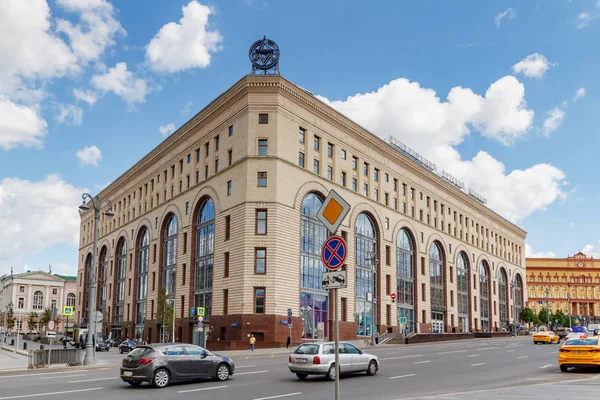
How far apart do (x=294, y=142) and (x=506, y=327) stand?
68.8 m

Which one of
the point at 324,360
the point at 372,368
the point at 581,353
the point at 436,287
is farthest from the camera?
the point at 436,287

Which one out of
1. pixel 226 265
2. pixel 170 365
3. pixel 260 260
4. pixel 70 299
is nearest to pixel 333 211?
pixel 170 365

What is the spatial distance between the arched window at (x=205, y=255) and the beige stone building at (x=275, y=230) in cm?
25

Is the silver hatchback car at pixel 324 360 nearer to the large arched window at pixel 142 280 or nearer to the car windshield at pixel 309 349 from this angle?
the car windshield at pixel 309 349

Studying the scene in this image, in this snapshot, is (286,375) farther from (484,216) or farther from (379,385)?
(484,216)

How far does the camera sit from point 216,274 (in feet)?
186

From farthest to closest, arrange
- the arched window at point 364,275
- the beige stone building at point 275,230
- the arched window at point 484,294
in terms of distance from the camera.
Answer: the arched window at point 484,294
the arched window at point 364,275
the beige stone building at point 275,230

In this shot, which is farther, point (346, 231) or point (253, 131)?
point (346, 231)

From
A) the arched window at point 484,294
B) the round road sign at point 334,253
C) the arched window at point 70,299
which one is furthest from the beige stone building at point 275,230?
the arched window at point 70,299

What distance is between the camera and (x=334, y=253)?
36.1 feet

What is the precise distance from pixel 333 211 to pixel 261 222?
140 feet

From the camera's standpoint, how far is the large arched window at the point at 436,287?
80750 millimetres

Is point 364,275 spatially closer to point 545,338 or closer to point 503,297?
point 545,338

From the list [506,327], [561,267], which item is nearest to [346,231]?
[506,327]
